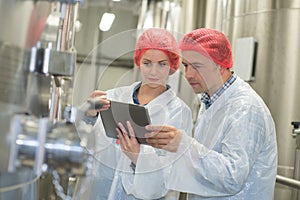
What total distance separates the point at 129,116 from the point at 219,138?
23 cm

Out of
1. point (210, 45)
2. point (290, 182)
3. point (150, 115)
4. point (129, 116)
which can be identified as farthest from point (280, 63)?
point (129, 116)

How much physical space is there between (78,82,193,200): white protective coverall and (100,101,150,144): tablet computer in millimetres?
45

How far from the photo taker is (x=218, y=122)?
3.59 ft

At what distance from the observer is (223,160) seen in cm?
100

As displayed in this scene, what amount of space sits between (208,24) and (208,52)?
1.21 m

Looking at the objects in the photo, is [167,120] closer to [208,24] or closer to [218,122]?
[218,122]

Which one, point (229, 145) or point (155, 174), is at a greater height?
point (229, 145)

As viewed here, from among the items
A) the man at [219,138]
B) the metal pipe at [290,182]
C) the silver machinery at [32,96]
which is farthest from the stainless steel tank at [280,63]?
the silver machinery at [32,96]

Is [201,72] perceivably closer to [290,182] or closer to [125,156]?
[125,156]

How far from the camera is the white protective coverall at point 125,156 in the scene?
1.09 metres

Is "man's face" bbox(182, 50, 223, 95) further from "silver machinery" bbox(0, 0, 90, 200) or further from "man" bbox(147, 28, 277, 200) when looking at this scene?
"silver machinery" bbox(0, 0, 90, 200)

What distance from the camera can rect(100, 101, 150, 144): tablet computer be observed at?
0.99 metres

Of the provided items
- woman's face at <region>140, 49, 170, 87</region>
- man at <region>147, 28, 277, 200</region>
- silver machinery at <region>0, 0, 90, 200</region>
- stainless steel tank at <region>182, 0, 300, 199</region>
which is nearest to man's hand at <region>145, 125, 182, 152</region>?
man at <region>147, 28, 277, 200</region>

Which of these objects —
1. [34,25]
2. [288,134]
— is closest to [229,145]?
[34,25]
